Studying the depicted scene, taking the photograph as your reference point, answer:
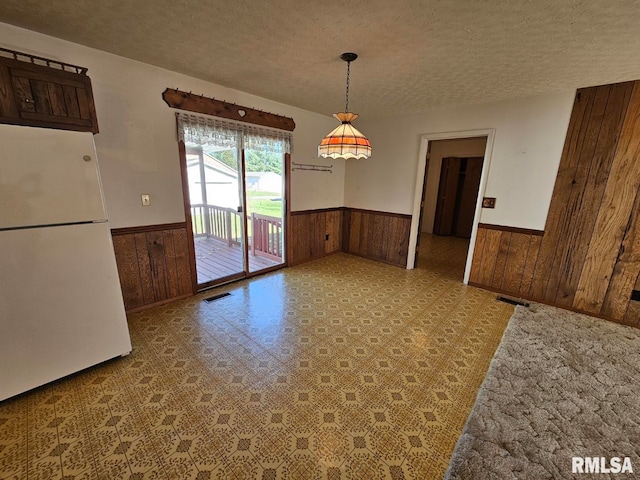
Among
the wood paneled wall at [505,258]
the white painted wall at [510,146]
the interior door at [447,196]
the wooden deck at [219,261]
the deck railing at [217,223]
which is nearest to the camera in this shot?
the white painted wall at [510,146]

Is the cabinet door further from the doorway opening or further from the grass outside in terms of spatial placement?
the doorway opening

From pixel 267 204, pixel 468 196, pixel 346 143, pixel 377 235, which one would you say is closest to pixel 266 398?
pixel 346 143

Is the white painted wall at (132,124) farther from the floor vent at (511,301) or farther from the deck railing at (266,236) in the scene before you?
the floor vent at (511,301)

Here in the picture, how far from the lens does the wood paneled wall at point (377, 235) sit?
4.39 meters

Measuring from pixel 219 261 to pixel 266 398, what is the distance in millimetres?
2936

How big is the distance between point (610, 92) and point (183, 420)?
4648 mm

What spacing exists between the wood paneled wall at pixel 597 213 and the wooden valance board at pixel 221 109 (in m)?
3.46

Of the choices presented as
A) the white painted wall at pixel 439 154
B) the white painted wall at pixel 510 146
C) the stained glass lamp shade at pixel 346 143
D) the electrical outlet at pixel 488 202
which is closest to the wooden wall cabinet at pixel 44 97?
the stained glass lamp shade at pixel 346 143

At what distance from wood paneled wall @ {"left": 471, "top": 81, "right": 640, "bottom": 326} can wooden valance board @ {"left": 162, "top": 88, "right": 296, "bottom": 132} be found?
11.4 ft

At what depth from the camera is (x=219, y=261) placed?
4305mm

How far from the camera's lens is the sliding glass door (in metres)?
3.20

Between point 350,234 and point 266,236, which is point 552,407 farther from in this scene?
point 266,236

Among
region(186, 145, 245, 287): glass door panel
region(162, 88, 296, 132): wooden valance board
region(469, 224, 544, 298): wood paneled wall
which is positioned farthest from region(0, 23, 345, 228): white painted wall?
region(469, 224, 544, 298): wood paneled wall

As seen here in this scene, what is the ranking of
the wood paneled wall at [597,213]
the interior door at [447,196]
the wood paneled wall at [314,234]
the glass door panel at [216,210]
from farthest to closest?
the interior door at [447,196] → the wood paneled wall at [314,234] → the glass door panel at [216,210] → the wood paneled wall at [597,213]
